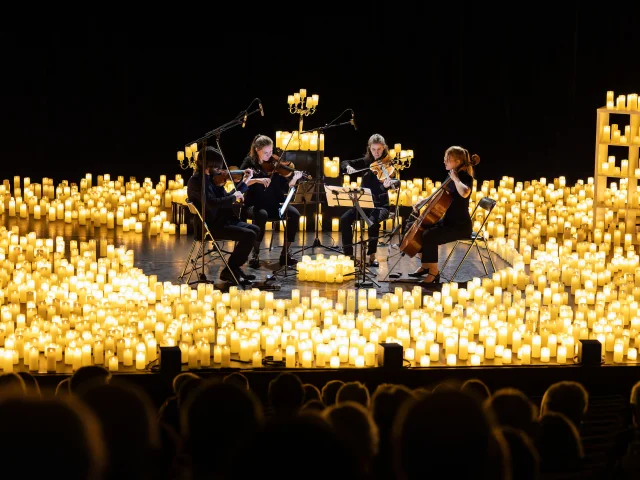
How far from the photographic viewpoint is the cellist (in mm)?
8363

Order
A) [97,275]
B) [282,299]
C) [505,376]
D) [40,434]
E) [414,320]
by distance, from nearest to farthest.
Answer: [40,434], [505,376], [414,320], [282,299], [97,275]

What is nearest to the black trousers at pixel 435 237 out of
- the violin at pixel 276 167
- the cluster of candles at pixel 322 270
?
the cluster of candles at pixel 322 270

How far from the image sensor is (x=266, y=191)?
932cm

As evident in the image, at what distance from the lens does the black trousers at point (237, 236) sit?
8.40m

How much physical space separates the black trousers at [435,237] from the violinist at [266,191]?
129cm

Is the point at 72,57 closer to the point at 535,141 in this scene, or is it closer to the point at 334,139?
the point at 334,139

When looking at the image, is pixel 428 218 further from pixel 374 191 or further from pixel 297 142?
pixel 297 142

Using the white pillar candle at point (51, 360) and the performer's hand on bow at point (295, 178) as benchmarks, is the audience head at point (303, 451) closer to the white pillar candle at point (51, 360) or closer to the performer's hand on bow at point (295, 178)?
the white pillar candle at point (51, 360)

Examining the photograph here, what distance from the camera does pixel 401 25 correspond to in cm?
1451

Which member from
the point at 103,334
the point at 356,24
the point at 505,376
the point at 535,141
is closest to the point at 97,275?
the point at 103,334

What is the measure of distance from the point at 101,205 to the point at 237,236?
10.6 ft

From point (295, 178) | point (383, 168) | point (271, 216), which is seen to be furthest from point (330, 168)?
point (295, 178)

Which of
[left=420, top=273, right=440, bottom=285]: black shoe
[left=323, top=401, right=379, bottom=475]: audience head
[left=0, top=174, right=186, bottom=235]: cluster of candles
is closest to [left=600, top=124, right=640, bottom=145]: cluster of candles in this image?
[left=420, top=273, right=440, bottom=285]: black shoe

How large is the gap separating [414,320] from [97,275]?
2831 mm
